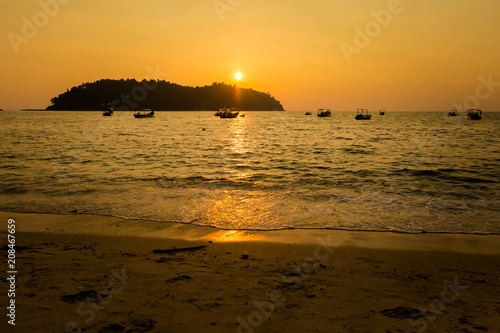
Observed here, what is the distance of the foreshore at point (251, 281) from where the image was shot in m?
4.62

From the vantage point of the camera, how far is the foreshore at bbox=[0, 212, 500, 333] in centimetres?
462

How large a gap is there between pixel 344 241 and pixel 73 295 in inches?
249

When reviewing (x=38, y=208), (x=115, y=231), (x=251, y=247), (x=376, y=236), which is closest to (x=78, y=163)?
(x=38, y=208)

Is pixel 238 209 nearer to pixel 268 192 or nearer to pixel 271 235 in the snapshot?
pixel 271 235

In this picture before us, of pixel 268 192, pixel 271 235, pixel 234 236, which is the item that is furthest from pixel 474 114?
pixel 234 236

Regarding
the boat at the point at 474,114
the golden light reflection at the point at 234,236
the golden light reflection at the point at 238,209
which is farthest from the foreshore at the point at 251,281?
the boat at the point at 474,114

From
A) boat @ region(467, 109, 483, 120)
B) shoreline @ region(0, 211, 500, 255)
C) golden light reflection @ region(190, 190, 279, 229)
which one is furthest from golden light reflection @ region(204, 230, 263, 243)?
boat @ region(467, 109, 483, 120)

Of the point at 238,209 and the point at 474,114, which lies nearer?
the point at 238,209

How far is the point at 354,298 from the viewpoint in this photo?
5371 mm

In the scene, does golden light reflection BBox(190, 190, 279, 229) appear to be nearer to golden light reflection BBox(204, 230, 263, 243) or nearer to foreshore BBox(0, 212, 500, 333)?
golden light reflection BBox(204, 230, 263, 243)

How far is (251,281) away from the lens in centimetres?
595

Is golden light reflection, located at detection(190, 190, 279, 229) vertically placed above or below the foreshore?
below

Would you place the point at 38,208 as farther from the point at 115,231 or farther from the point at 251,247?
the point at 251,247

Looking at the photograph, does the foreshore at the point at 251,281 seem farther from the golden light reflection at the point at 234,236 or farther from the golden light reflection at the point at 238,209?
the golden light reflection at the point at 238,209
